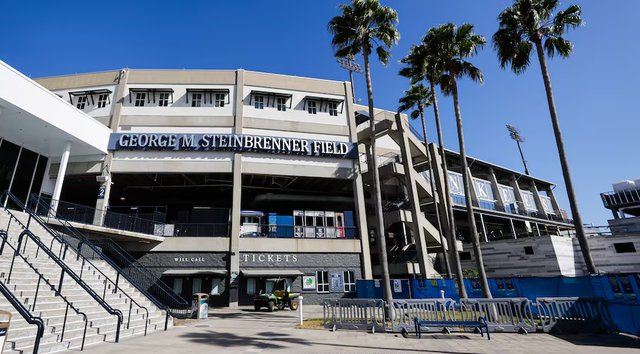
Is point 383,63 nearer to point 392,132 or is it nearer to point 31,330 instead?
point 392,132

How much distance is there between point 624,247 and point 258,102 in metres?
34.6

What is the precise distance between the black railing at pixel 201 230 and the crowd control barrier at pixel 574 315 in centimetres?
1931

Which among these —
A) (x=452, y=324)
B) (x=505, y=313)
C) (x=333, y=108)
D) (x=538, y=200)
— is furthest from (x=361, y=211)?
(x=538, y=200)

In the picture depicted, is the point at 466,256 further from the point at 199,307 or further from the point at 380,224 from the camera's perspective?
the point at 199,307

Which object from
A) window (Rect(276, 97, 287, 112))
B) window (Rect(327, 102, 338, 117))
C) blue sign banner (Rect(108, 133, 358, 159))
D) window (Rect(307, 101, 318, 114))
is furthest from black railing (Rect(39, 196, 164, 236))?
window (Rect(327, 102, 338, 117))

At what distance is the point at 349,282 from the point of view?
23453mm

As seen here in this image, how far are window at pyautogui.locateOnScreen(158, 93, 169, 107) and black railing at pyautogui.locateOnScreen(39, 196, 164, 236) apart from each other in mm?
9691

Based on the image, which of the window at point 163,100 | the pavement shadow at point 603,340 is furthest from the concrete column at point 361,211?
the window at point 163,100

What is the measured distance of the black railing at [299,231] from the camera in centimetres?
2366

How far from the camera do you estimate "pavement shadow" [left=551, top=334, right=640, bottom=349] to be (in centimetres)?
830

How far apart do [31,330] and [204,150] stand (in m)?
17.6

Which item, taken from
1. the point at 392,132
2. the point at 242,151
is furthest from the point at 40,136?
the point at 392,132

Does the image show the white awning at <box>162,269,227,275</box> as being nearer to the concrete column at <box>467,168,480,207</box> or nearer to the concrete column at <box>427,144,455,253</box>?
the concrete column at <box>427,144,455,253</box>

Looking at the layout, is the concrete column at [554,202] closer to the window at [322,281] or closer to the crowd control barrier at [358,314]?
the window at [322,281]
